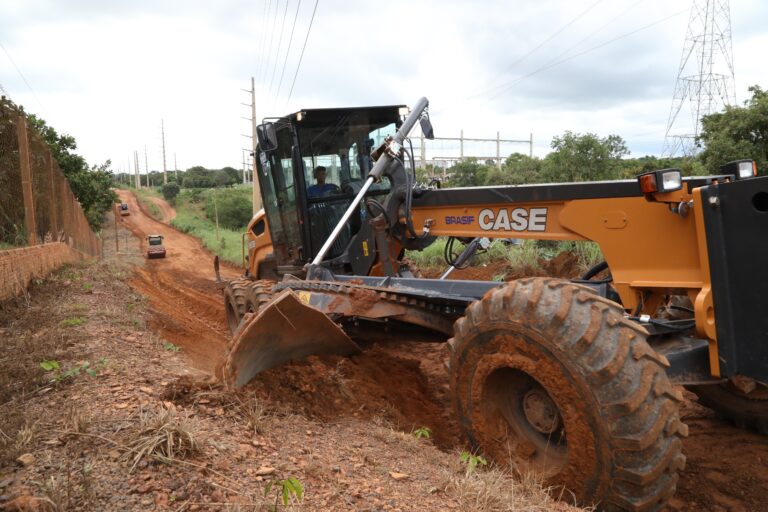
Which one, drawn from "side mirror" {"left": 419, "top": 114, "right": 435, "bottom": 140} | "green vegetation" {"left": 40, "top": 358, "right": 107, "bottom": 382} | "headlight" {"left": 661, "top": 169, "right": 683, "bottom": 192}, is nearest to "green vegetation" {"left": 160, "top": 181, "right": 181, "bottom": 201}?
"side mirror" {"left": 419, "top": 114, "right": 435, "bottom": 140}

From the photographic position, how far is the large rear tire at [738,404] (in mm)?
3781

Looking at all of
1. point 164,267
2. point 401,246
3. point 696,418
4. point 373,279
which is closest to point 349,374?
point 373,279

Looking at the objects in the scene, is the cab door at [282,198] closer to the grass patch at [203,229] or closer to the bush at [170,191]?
the grass patch at [203,229]

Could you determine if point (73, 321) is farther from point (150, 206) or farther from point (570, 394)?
point (150, 206)

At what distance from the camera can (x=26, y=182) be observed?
327 inches

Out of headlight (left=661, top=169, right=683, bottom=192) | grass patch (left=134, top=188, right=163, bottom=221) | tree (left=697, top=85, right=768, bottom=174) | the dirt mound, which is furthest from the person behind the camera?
grass patch (left=134, top=188, right=163, bottom=221)

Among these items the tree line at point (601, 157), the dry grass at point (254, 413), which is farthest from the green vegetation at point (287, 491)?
the tree line at point (601, 157)

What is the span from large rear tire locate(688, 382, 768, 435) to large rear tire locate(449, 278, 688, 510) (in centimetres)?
127

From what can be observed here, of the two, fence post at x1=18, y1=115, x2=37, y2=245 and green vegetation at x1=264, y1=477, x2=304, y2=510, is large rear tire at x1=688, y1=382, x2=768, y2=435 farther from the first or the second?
fence post at x1=18, y1=115, x2=37, y2=245

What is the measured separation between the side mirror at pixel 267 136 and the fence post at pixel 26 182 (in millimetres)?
4689

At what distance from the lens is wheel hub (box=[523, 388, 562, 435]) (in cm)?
323

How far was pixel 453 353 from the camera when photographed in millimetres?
3562

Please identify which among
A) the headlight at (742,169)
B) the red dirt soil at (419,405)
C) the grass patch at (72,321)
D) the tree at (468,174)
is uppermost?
the tree at (468,174)

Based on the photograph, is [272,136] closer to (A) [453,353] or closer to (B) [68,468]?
(A) [453,353]
